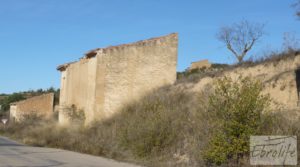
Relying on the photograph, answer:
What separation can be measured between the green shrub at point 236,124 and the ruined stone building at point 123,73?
44.5 ft

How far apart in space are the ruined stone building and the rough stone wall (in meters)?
8.00

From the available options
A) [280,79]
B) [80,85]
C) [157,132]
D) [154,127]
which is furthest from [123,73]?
[280,79]

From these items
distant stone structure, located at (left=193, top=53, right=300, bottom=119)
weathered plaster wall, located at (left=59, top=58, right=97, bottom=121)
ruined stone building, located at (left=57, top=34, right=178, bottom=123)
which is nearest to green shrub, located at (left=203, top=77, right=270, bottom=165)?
distant stone structure, located at (left=193, top=53, right=300, bottom=119)

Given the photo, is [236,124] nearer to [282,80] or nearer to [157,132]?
[157,132]

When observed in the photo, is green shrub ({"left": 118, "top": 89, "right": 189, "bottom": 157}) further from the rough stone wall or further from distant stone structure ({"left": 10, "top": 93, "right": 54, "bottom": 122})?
distant stone structure ({"left": 10, "top": 93, "right": 54, "bottom": 122})

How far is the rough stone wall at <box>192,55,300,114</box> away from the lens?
57.5ft

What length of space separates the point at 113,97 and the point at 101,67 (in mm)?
2105

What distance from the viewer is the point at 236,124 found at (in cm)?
1422

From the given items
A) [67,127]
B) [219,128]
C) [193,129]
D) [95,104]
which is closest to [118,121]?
[95,104]

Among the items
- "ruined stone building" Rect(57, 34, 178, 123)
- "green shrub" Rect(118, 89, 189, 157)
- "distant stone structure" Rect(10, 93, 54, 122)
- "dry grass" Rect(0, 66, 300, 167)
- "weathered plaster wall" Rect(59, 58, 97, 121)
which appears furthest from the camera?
"distant stone structure" Rect(10, 93, 54, 122)

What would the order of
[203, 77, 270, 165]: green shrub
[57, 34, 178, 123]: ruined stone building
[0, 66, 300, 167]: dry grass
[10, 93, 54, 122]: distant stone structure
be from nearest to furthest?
[203, 77, 270, 165]: green shrub < [0, 66, 300, 167]: dry grass < [57, 34, 178, 123]: ruined stone building < [10, 93, 54, 122]: distant stone structure

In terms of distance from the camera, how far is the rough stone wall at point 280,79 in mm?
17531

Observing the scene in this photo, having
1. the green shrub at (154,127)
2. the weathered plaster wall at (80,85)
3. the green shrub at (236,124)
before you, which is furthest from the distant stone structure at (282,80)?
the weathered plaster wall at (80,85)

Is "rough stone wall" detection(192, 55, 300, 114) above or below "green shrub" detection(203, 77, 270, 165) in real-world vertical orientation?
above
